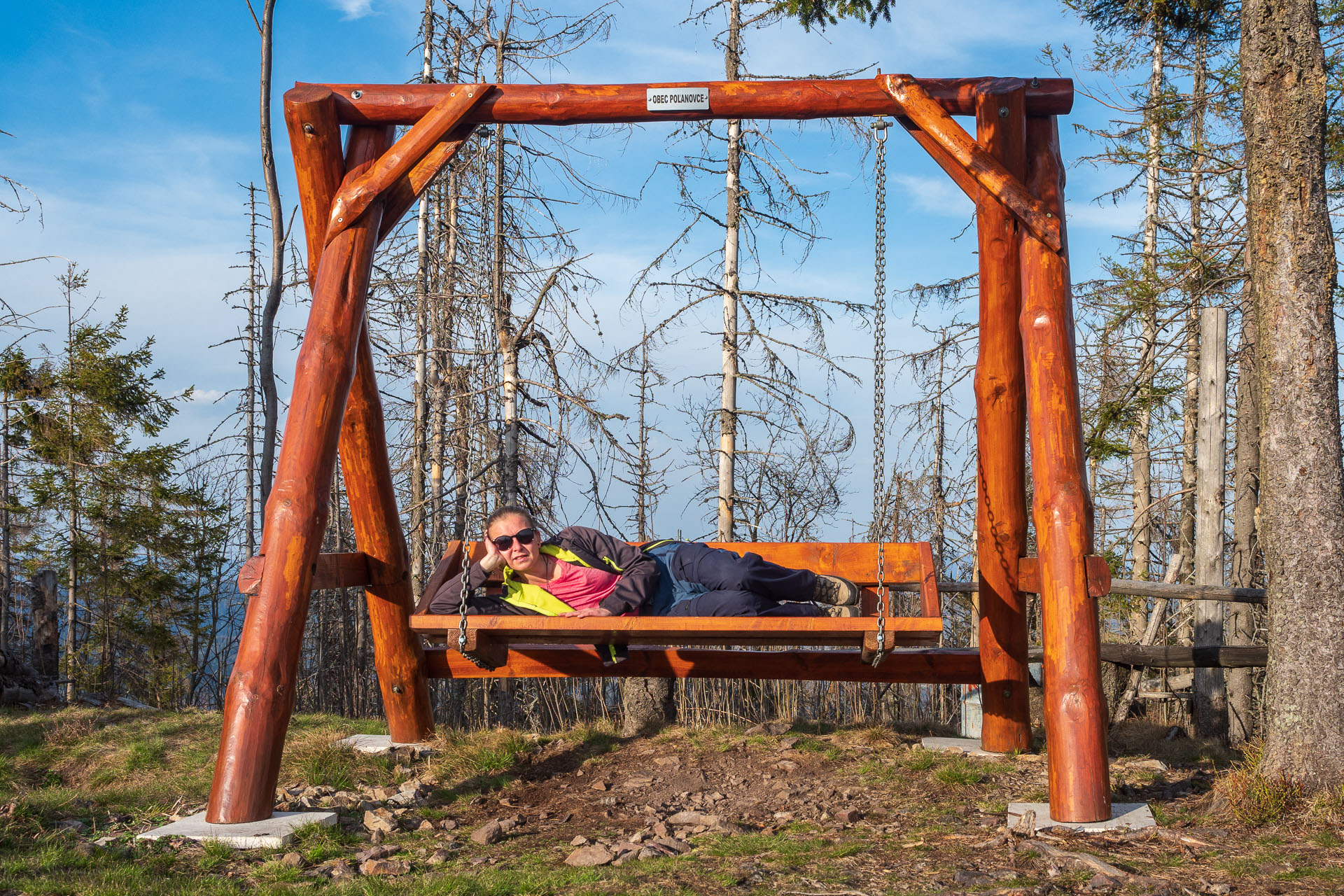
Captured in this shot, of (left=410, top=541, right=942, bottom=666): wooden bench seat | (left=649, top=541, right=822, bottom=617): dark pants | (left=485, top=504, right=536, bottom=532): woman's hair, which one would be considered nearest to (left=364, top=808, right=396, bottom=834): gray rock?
(left=410, top=541, right=942, bottom=666): wooden bench seat

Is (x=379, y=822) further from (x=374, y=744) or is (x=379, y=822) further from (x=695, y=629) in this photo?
(x=695, y=629)

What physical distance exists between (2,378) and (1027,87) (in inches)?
499

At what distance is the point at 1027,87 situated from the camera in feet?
16.2

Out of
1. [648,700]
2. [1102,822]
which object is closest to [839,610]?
[1102,822]

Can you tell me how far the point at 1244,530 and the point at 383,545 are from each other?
739 cm

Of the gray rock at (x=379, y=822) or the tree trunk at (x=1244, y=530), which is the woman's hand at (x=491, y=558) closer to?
the gray rock at (x=379, y=822)

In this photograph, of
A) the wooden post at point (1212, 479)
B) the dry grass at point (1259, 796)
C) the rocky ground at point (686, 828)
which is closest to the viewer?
the rocky ground at point (686, 828)

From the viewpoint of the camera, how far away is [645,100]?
4852 mm

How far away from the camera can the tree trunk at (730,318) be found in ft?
31.3

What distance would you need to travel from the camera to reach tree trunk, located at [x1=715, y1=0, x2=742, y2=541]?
31.3 feet

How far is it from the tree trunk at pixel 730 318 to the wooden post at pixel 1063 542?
508cm

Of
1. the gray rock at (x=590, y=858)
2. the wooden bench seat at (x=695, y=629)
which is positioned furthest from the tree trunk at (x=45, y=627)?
the gray rock at (x=590, y=858)

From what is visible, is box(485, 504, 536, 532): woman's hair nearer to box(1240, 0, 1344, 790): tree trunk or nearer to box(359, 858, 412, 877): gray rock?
box(359, 858, 412, 877): gray rock

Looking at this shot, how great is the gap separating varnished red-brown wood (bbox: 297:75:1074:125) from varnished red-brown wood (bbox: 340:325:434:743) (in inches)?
46.4
